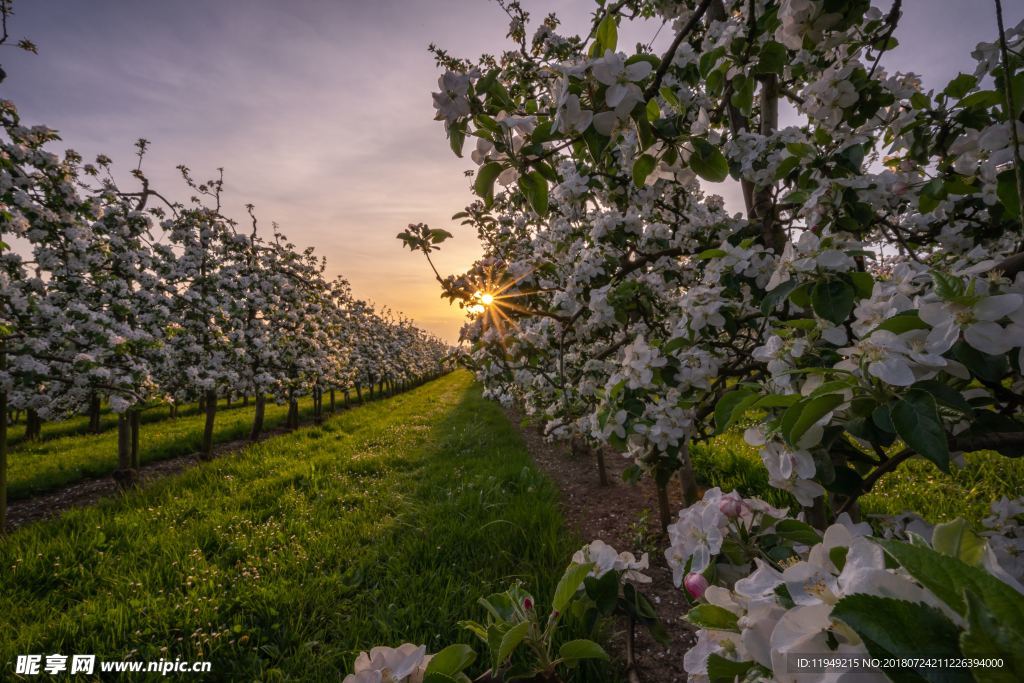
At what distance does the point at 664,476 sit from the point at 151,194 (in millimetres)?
10130

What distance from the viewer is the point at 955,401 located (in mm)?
796

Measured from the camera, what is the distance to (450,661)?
0.83 meters

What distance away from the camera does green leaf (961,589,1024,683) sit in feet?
→ 1.24

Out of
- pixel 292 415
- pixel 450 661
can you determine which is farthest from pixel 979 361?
pixel 292 415

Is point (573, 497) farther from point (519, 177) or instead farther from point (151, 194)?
A: point (151, 194)

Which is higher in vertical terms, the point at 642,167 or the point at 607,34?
the point at 607,34

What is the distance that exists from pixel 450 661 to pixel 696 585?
0.54m

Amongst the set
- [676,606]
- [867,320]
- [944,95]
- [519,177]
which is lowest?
[676,606]

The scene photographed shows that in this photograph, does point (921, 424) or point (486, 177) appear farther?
point (486, 177)

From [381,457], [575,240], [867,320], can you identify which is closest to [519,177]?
[867,320]

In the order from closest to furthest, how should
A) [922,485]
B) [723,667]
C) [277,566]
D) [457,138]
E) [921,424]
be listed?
1. [723,667]
2. [921,424]
3. [457,138]
4. [277,566]
5. [922,485]

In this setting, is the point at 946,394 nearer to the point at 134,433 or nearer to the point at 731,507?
the point at 731,507

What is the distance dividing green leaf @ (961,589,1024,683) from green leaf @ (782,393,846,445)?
50cm

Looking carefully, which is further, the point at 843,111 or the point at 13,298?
the point at 13,298
